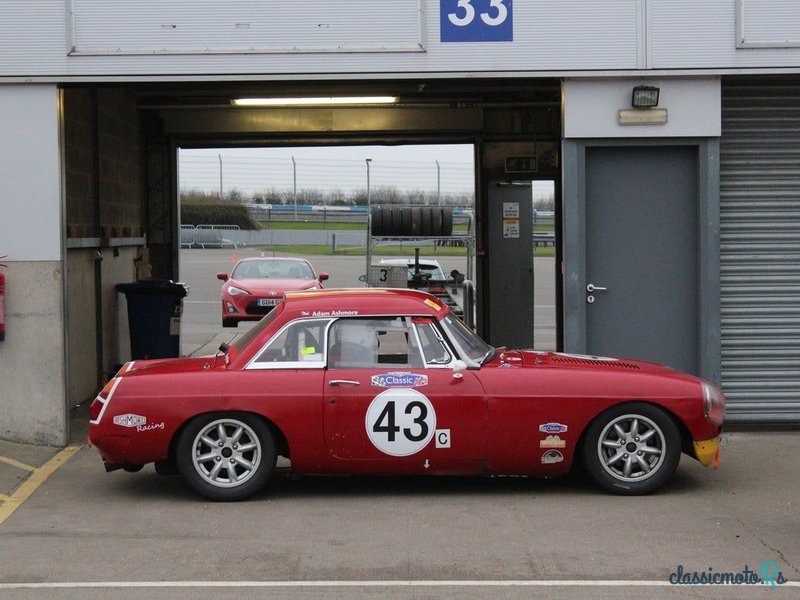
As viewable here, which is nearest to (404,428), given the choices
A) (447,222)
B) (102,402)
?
(102,402)

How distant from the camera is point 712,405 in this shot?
747 centimetres

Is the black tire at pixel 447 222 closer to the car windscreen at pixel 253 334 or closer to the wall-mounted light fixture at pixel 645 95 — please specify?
the wall-mounted light fixture at pixel 645 95

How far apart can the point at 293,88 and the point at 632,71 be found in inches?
150

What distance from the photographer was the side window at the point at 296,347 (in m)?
7.49

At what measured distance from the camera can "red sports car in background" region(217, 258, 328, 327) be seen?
20.2 m

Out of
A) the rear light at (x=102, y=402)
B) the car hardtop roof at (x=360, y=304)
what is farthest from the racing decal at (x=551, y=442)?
the rear light at (x=102, y=402)

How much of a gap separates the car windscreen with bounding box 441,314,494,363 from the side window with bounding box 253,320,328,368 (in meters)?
0.88

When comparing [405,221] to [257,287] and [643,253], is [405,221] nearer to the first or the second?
[257,287]

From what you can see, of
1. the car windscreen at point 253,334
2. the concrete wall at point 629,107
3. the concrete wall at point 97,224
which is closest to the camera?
the car windscreen at point 253,334

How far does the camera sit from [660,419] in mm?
7344

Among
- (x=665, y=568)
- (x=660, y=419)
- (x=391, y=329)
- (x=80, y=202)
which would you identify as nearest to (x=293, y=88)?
(x=80, y=202)

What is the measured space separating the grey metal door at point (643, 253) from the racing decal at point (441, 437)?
2.95m

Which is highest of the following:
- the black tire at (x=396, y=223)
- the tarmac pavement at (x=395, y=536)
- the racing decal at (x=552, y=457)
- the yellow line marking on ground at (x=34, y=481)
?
the black tire at (x=396, y=223)

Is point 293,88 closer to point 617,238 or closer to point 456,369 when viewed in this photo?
point 617,238
